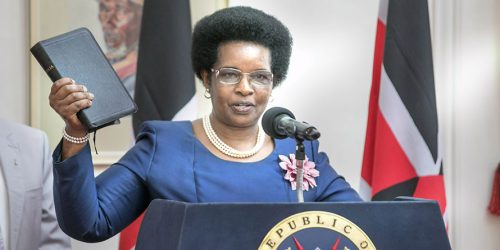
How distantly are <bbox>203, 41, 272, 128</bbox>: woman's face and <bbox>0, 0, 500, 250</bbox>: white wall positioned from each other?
1655 mm

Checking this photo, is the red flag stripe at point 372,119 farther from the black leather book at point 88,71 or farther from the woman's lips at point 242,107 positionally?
the black leather book at point 88,71

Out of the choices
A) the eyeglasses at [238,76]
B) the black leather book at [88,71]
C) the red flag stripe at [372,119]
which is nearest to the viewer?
the black leather book at [88,71]

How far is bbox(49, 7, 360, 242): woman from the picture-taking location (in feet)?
6.06

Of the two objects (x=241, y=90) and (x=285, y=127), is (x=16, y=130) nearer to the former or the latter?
(x=241, y=90)

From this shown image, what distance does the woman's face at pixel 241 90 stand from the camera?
191 cm

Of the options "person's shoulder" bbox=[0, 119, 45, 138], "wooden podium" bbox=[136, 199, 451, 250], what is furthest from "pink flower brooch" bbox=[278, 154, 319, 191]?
"person's shoulder" bbox=[0, 119, 45, 138]

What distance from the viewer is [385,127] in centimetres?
329

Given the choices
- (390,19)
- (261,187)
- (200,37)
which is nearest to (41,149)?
(200,37)

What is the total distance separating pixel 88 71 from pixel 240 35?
505mm

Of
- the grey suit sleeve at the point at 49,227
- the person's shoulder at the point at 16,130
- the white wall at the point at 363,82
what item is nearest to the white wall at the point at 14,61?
the white wall at the point at 363,82

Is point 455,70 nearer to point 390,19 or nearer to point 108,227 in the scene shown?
point 390,19

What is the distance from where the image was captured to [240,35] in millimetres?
1987

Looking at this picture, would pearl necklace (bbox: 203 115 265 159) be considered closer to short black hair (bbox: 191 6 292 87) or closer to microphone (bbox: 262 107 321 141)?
short black hair (bbox: 191 6 292 87)

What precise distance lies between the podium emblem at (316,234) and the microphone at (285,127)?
168mm
